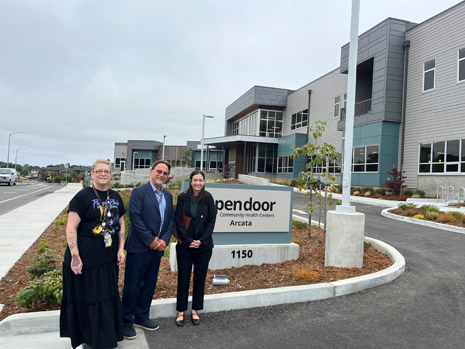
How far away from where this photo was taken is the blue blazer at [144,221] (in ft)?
11.5

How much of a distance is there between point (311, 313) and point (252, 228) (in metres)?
2.09

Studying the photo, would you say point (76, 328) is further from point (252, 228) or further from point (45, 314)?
point (252, 228)

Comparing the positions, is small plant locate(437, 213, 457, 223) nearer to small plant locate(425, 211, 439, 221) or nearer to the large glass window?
small plant locate(425, 211, 439, 221)

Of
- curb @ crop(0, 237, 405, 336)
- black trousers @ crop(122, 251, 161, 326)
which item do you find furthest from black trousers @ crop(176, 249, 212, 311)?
black trousers @ crop(122, 251, 161, 326)

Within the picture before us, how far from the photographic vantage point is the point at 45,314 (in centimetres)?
354

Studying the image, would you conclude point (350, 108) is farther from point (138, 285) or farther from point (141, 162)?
point (141, 162)

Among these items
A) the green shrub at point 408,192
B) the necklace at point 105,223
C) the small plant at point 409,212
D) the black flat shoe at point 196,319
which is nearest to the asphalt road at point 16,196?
the black flat shoe at point 196,319

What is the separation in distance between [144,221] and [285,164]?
103 feet

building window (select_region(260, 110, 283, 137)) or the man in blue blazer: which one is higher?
building window (select_region(260, 110, 283, 137))

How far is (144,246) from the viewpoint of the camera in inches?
140

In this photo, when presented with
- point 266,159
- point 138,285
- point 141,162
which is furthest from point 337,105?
point 141,162

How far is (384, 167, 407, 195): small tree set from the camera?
19219 millimetres

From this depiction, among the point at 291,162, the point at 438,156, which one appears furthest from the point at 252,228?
the point at 291,162

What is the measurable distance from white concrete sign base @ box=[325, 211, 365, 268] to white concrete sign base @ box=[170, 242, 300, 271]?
2.69 feet
